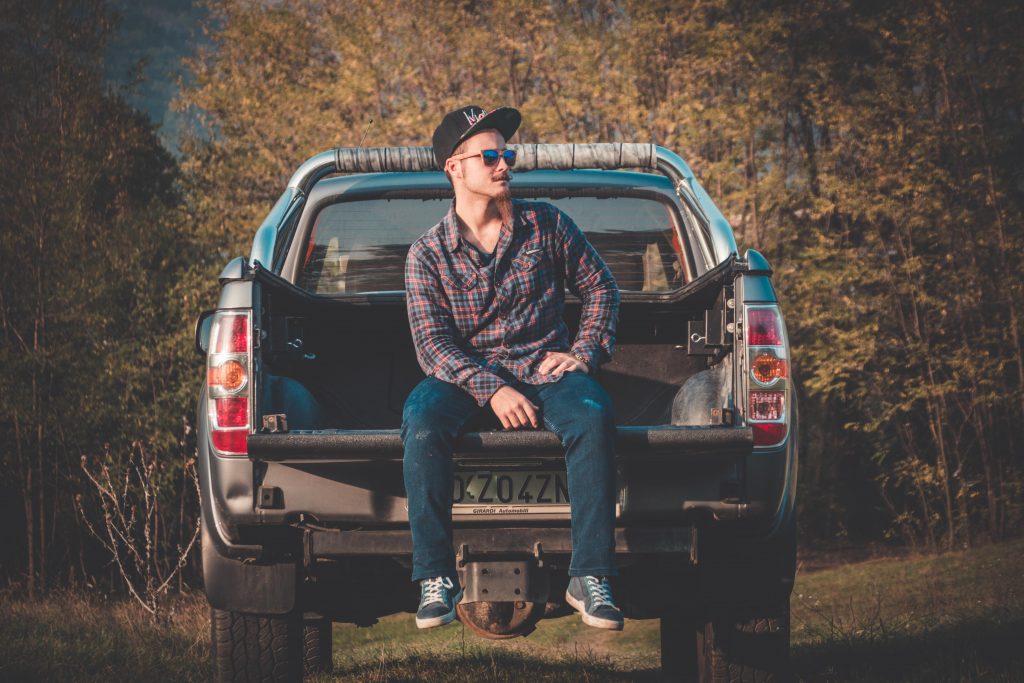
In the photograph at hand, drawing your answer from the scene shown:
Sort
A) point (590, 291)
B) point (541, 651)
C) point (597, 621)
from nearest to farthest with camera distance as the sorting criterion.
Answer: point (597, 621) → point (590, 291) → point (541, 651)

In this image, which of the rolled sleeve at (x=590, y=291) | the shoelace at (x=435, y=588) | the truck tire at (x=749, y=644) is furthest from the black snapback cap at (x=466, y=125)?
the truck tire at (x=749, y=644)

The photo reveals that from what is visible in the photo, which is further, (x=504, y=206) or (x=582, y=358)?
(x=504, y=206)

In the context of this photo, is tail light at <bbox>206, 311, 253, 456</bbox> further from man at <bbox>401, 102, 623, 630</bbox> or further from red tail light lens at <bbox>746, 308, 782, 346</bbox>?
red tail light lens at <bbox>746, 308, 782, 346</bbox>

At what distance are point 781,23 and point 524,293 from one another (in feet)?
59.0

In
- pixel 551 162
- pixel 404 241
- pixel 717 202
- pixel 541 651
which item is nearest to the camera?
pixel 404 241

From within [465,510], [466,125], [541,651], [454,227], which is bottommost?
[541,651]

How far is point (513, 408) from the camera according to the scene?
141 inches

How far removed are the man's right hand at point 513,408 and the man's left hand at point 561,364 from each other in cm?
16

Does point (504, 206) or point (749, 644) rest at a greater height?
point (504, 206)

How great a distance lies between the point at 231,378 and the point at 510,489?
94 centimetres

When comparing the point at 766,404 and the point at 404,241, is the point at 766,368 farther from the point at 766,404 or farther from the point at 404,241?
the point at 404,241

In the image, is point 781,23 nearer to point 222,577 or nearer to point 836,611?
point 836,611

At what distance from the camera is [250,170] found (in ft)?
84.7

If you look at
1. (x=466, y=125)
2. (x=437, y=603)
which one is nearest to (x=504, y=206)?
(x=466, y=125)
